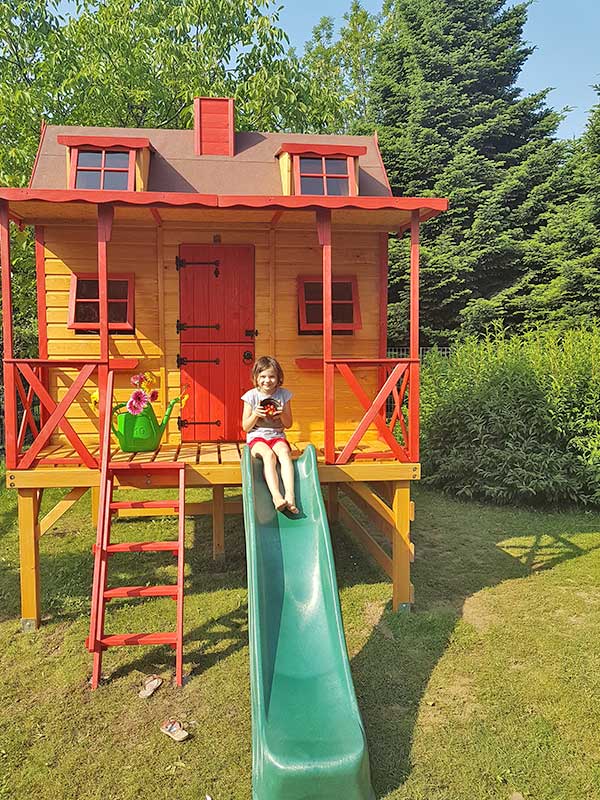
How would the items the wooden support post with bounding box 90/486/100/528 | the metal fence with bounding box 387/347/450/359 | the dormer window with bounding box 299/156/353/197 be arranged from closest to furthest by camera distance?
the dormer window with bounding box 299/156/353/197 → the wooden support post with bounding box 90/486/100/528 → the metal fence with bounding box 387/347/450/359

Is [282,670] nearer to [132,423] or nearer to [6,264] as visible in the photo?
[132,423]

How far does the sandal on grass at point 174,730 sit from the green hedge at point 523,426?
7281 mm

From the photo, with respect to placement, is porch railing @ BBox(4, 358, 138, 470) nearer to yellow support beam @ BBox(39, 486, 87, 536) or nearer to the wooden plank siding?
yellow support beam @ BBox(39, 486, 87, 536)

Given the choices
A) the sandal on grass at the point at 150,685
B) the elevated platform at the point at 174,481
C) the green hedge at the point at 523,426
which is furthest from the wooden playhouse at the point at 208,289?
the green hedge at the point at 523,426

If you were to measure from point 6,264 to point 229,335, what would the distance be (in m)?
2.41

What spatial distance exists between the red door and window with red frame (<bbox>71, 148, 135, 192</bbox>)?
100cm

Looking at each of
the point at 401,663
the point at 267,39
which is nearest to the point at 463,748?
the point at 401,663

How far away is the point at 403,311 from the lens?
17.6 m

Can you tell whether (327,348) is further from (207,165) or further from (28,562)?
(28,562)

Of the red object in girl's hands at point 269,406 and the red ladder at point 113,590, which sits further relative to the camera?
the red object in girl's hands at point 269,406

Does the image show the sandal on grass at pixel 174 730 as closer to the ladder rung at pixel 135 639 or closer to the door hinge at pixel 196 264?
the ladder rung at pixel 135 639

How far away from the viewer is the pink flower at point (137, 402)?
234 inches

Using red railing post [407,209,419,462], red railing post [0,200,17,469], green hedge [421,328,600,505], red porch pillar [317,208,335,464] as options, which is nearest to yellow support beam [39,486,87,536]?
red railing post [0,200,17,469]

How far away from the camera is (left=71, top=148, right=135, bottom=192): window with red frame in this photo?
23.0 ft
